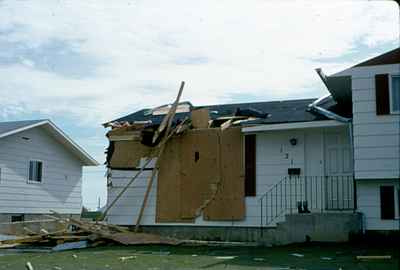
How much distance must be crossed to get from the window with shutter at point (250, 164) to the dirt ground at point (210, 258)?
105 inches

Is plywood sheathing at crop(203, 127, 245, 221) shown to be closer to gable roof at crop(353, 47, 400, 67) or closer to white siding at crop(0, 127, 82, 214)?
gable roof at crop(353, 47, 400, 67)

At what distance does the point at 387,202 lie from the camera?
15.6 meters

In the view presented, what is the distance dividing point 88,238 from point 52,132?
423 inches

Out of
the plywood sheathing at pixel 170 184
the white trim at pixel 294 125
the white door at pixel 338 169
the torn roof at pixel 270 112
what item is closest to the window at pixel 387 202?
the white door at pixel 338 169

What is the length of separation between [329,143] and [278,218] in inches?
102

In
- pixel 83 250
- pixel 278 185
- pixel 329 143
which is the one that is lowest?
pixel 83 250

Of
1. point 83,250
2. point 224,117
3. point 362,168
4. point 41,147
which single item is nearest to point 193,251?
point 83,250

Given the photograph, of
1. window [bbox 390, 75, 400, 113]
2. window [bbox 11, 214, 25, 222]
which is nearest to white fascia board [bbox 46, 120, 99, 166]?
window [bbox 11, 214, 25, 222]

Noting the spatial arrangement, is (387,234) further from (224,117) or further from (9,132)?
(9,132)

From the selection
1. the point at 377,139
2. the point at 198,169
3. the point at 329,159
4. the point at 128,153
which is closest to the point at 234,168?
the point at 198,169

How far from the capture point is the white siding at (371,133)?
49.9 feet

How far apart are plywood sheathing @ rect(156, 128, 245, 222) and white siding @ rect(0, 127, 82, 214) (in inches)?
313

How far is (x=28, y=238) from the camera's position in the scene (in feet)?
60.8

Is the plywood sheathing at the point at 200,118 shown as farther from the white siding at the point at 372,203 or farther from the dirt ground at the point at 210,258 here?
the white siding at the point at 372,203
